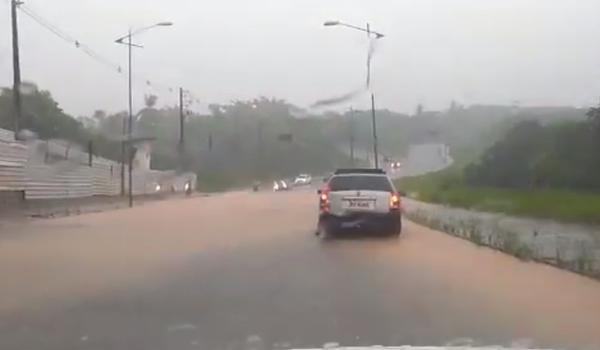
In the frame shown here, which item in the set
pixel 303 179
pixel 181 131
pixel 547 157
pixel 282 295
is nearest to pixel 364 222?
pixel 282 295

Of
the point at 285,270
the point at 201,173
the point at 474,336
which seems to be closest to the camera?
the point at 474,336

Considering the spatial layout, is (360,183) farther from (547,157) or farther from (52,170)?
(52,170)

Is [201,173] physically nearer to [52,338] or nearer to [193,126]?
[193,126]

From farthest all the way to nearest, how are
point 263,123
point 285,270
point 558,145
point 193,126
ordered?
point 193,126
point 263,123
point 558,145
point 285,270

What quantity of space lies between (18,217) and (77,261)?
69.2 ft

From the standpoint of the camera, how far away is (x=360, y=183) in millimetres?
24844

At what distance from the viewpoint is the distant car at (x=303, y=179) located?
Result: 2196 inches

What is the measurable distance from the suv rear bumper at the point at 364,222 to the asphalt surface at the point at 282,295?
2.51 feet

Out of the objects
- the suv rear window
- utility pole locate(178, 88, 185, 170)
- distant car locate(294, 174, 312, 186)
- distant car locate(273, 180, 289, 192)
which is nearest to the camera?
the suv rear window

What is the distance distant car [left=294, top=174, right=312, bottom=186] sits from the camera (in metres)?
55.8

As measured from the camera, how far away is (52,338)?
10.0 meters

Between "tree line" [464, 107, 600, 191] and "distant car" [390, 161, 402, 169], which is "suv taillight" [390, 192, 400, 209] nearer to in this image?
"tree line" [464, 107, 600, 191]

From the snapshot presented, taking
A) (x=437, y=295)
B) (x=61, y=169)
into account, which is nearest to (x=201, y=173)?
(x=61, y=169)

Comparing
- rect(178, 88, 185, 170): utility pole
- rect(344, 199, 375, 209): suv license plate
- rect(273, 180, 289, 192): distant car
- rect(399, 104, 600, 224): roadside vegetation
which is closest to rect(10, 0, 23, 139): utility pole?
rect(273, 180, 289, 192): distant car
